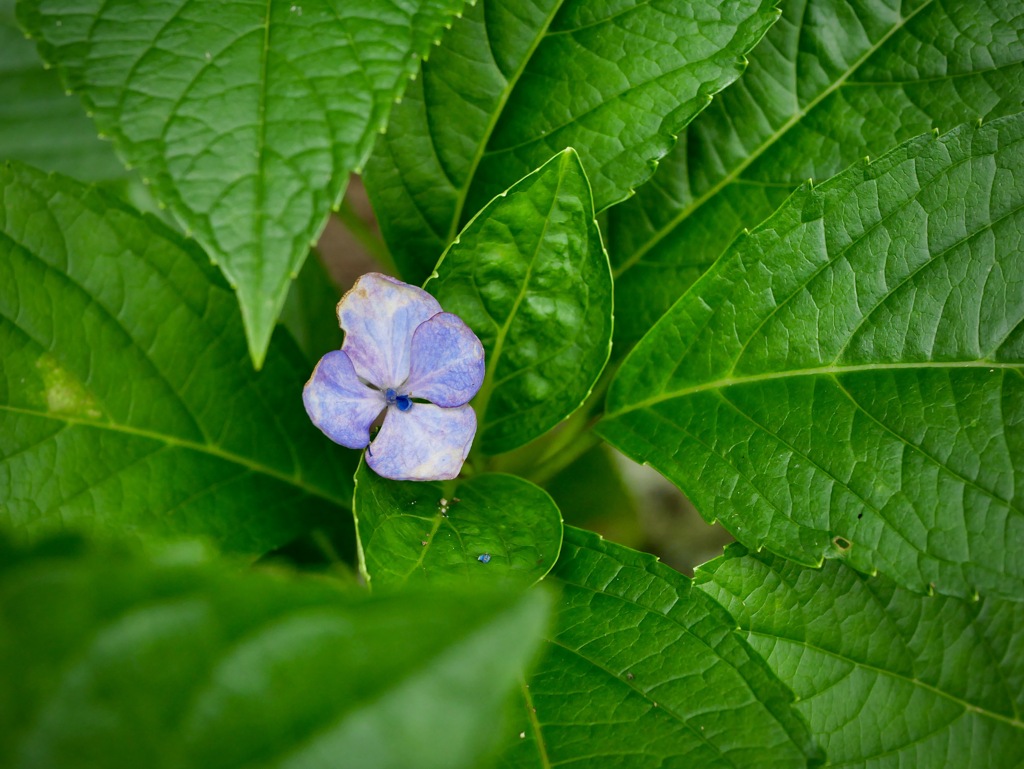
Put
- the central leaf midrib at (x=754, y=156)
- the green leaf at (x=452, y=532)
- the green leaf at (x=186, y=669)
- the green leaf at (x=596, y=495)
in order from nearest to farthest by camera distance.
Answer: the green leaf at (x=186, y=669) → the green leaf at (x=452, y=532) → the central leaf midrib at (x=754, y=156) → the green leaf at (x=596, y=495)

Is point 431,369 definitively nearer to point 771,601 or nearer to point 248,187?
point 248,187

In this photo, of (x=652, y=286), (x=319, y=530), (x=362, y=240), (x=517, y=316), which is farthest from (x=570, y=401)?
(x=362, y=240)

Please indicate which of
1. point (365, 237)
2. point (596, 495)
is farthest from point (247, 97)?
point (596, 495)

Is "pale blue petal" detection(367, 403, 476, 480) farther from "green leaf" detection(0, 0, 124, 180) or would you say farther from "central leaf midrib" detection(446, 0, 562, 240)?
"green leaf" detection(0, 0, 124, 180)

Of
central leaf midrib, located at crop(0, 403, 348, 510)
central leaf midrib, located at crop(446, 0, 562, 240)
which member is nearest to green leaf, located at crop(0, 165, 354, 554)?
central leaf midrib, located at crop(0, 403, 348, 510)

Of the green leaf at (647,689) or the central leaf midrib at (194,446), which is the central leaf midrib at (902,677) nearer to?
the green leaf at (647,689)

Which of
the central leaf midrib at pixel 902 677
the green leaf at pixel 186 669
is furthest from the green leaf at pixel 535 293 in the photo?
the green leaf at pixel 186 669
